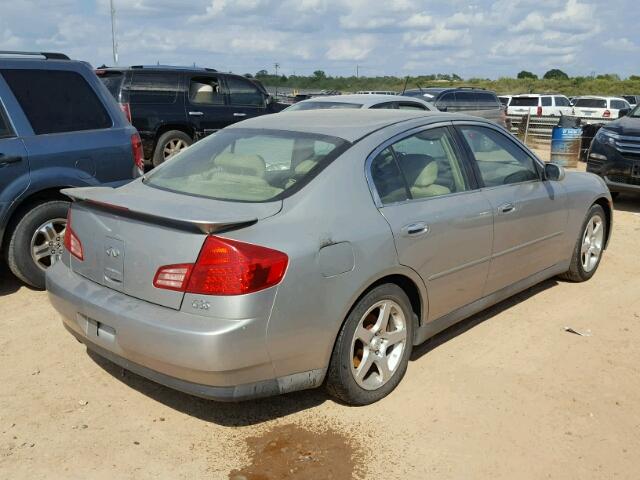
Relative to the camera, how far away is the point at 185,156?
4285mm

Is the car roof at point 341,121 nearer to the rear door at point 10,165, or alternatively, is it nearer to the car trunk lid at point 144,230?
the car trunk lid at point 144,230

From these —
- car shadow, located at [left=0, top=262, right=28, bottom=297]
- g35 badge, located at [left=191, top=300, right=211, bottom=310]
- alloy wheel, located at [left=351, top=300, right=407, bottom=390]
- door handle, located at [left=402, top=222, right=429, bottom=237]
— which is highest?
door handle, located at [left=402, top=222, right=429, bottom=237]

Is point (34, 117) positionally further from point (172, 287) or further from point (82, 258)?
point (172, 287)

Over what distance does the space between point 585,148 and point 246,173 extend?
44.0 ft

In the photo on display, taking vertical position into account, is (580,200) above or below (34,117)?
below

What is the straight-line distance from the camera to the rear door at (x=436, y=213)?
3.76 meters

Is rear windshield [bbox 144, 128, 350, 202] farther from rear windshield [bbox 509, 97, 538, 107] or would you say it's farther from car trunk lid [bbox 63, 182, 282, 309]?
rear windshield [bbox 509, 97, 538, 107]

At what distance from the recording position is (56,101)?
18.6ft

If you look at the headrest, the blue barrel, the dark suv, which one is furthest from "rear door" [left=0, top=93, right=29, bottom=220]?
the blue barrel

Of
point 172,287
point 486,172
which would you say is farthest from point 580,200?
point 172,287

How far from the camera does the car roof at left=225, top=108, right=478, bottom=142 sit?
12.8 ft

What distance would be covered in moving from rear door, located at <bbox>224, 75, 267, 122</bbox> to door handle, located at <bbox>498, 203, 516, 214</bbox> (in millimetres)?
8655

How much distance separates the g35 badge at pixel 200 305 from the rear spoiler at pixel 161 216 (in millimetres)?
322

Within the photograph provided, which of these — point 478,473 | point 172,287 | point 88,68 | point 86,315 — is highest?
point 88,68
